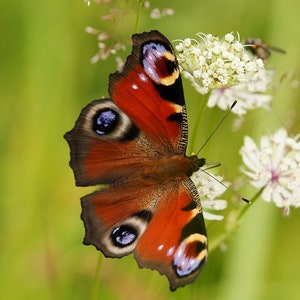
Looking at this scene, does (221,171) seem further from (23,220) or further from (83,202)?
(23,220)

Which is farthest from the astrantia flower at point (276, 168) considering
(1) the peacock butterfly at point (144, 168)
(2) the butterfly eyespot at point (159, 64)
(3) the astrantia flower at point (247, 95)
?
(2) the butterfly eyespot at point (159, 64)

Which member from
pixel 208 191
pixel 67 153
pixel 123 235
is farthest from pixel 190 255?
pixel 67 153

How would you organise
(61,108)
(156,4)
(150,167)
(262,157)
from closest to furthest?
1. (150,167)
2. (262,157)
3. (61,108)
4. (156,4)

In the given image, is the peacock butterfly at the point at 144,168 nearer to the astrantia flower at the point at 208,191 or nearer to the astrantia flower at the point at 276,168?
the astrantia flower at the point at 208,191

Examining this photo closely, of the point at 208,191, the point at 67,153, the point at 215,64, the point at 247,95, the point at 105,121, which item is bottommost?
the point at 67,153

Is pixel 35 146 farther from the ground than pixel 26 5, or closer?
closer

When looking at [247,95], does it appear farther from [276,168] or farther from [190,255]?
[190,255]

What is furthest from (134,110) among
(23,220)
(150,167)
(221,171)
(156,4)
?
(156,4)
